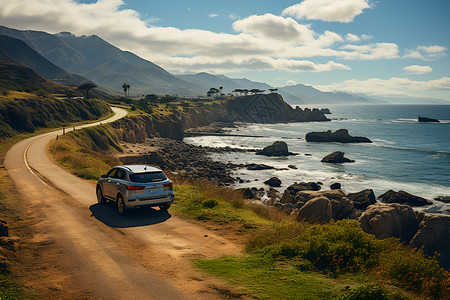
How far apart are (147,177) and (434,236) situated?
15.1m

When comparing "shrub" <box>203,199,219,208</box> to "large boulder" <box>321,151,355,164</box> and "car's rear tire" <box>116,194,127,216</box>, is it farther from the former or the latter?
"large boulder" <box>321,151,355,164</box>

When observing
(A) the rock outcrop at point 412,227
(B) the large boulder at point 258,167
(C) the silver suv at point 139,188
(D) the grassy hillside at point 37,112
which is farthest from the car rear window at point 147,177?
(B) the large boulder at point 258,167

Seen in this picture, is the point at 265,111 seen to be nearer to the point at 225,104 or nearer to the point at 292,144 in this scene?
the point at 225,104

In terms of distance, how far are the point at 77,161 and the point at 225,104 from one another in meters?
155

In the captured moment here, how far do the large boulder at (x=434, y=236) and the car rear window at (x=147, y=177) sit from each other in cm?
1352

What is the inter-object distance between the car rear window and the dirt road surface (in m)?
1.62

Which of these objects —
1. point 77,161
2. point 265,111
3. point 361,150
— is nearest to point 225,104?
point 265,111

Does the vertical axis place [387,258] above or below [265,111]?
below

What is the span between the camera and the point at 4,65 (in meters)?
118

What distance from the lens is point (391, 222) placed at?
57.2 ft

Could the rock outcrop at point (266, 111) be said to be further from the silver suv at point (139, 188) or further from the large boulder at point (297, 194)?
the silver suv at point (139, 188)

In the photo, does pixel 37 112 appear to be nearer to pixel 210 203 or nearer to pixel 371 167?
pixel 210 203

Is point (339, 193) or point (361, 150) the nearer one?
point (339, 193)

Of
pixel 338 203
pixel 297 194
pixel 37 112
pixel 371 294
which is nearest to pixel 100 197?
pixel 371 294
